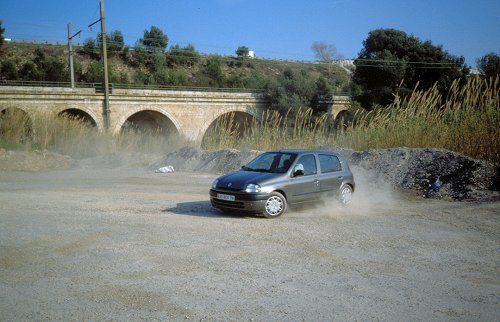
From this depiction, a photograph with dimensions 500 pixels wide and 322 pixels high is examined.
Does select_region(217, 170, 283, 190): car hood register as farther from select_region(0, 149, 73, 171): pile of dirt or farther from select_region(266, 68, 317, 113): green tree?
select_region(266, 68, 317, 113): green tree

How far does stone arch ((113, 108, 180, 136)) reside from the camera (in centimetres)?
3620

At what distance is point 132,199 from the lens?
1045 cm

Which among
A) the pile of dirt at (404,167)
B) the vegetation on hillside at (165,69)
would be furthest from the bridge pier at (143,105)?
the pile of dirt at (404,167)

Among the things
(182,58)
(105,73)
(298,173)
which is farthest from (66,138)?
(182,58)

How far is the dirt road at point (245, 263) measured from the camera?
4.10 meters

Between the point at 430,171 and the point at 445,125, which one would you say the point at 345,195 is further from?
the point at 445,125

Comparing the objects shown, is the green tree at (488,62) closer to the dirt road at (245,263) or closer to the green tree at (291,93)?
the green tree at (291,93)

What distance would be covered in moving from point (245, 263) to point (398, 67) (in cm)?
3685

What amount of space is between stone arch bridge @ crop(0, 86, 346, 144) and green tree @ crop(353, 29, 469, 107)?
10.3 meters

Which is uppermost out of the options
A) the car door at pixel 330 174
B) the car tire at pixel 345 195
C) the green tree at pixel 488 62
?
the green tree at pixel 488 62

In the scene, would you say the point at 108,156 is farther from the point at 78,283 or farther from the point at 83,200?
the point at 78,283

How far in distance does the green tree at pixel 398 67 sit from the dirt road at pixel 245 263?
31204 mm

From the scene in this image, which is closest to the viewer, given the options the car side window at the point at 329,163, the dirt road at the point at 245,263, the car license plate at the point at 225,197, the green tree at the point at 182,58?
the dirt road at the point at 245,263

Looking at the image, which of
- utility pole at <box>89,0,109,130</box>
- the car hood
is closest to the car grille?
the car hood
